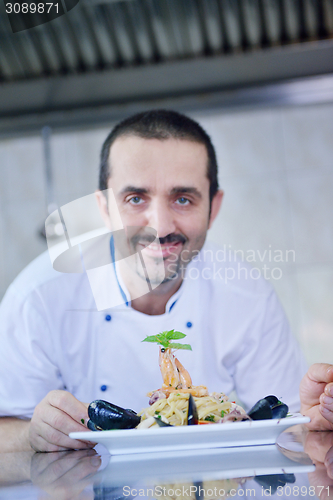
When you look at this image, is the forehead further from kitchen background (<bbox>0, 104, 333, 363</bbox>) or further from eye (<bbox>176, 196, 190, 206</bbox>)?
kitchen background (<bbox>0, 104, 333, 363</bbox>)

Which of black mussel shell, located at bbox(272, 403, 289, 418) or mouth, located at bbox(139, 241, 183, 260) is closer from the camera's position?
black mussel shell, located at bbox(272, 403, 289, 418)

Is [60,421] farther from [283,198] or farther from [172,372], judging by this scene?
[283,198]

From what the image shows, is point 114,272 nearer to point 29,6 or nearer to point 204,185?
point 204,185

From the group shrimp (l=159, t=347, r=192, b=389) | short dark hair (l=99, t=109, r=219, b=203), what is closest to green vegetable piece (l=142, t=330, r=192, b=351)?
shrimp (l=159, t=347, r=192, b=389)

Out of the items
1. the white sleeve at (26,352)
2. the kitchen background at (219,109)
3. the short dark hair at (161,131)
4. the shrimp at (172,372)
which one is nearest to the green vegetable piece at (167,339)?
the shrimp at (172,372)

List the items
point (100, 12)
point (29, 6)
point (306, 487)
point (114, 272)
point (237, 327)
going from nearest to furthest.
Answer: point (306, 487) < point (114, 272) < point (237, 327) < point (29, 6) < point (100, 12)

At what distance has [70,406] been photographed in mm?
767

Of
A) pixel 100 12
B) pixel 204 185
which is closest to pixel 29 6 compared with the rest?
pixel 100 12

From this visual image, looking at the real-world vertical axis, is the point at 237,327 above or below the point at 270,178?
below

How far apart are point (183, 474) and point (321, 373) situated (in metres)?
0.36

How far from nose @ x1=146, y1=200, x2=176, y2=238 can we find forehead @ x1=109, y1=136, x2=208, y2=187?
0.06 meters

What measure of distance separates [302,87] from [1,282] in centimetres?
151

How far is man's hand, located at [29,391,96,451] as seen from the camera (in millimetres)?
760

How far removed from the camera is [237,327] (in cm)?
117
